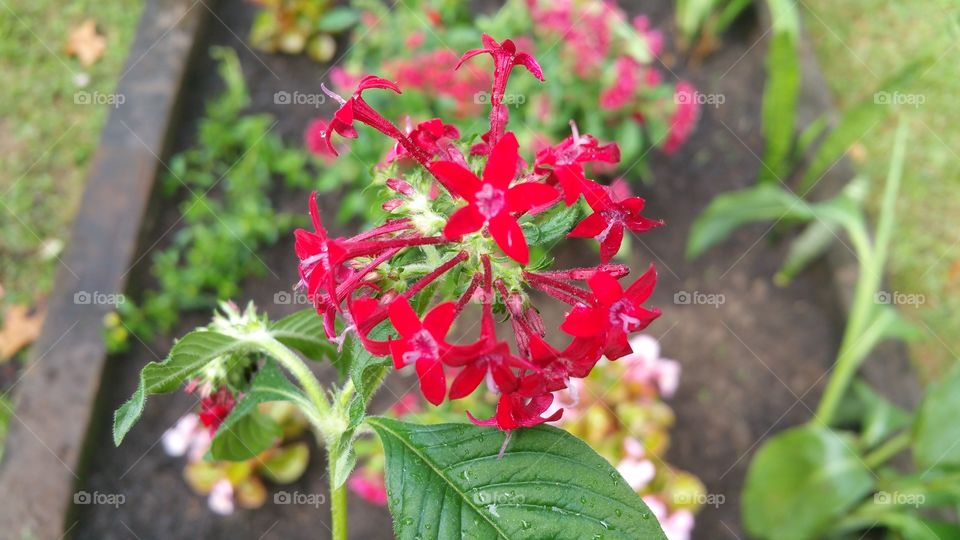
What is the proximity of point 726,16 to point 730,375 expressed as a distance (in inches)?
58.7

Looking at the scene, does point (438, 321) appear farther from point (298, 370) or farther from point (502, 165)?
point (298, 370)

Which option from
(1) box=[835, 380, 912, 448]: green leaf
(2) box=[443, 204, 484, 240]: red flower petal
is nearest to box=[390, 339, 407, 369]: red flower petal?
(2) box=[443, 204, 484, 240]: red flower petal

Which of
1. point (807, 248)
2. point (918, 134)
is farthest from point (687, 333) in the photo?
point (918, 134)

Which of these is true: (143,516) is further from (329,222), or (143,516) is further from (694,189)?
(694,189)

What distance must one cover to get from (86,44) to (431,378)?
3020mm

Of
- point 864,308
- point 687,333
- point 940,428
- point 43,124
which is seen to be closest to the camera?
point 940,428

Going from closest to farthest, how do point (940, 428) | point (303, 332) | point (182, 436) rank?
point (303, 332) → point (940, 428) → point (182, 436)

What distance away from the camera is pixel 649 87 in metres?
2.93

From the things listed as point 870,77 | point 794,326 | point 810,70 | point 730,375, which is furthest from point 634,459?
point 870,77

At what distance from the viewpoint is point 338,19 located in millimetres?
3199

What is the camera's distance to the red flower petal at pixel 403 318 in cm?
83

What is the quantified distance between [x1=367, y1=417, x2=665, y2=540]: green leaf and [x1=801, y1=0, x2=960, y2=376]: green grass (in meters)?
2.23

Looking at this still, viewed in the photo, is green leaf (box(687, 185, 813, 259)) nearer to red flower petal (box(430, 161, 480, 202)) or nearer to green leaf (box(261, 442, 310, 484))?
green leaf (box(261, 442, 310, 484))

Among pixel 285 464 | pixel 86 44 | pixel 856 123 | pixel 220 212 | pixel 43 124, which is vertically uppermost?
pixel 86 44
